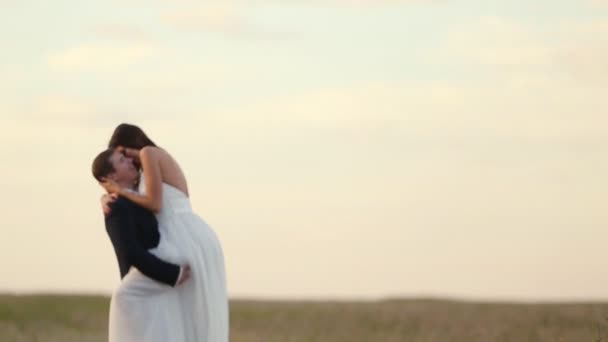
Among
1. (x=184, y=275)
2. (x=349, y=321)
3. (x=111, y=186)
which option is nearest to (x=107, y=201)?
(x=111, y=186)

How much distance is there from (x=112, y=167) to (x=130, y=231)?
20.9 inches

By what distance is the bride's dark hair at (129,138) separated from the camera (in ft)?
34.4

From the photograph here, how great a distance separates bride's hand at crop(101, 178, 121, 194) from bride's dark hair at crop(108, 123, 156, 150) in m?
0.32

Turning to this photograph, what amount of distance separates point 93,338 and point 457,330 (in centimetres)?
575

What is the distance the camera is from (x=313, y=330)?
74.2 ft

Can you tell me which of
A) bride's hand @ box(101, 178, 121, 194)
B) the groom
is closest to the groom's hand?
the groom

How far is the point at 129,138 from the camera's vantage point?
34.4 feet

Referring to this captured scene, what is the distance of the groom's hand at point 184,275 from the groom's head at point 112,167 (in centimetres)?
77

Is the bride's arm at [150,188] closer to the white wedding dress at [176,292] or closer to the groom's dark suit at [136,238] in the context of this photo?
the groom's dark suit at [136,238]

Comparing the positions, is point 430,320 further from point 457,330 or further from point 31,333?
point 31,333

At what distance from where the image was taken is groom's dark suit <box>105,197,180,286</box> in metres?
10.1

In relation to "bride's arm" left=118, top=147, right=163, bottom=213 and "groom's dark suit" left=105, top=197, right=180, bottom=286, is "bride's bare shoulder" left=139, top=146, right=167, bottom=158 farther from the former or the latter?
"groom's dark suit" left=105, top=197, right=180, bottom=286

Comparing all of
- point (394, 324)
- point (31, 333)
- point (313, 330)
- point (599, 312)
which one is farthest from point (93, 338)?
point (599, 312)

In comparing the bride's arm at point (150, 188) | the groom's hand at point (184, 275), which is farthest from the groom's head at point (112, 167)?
the groom's hand at point (184, 275)
